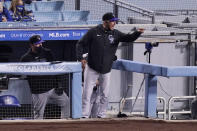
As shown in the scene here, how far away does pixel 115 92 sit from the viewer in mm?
9859

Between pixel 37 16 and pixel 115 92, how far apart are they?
3.58 meters

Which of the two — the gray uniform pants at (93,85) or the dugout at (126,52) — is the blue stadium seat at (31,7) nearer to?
the dugout at (126,52)

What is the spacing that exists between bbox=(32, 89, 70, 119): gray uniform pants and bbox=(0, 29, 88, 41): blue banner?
11.8 ft

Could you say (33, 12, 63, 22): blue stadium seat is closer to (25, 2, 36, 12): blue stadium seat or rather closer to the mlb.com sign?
(25, 2, 36, 12): blue stadium seat

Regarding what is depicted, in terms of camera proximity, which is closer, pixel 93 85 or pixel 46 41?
pixel 93 85

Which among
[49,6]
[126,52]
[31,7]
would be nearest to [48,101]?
[126,52]

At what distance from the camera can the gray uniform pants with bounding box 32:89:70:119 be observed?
6524mm

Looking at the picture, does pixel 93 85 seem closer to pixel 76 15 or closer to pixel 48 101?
pixel 48 101

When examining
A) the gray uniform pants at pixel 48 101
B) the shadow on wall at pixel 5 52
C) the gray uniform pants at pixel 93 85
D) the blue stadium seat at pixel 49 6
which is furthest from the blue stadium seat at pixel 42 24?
the gray uniform pants at pixel 48 101

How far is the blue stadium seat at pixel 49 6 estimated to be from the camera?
13.3 m

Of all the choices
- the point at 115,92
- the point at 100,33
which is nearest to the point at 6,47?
the point at 115,92

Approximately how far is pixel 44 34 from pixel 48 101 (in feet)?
12.0

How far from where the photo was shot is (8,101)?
6.68m

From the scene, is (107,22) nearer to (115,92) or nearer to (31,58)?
(31,58)
